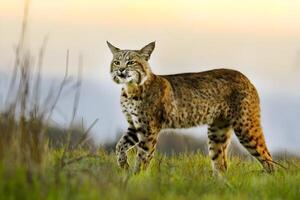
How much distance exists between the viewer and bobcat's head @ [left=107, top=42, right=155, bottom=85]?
34.8ft

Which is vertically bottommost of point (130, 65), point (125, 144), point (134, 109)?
point (125, 144)

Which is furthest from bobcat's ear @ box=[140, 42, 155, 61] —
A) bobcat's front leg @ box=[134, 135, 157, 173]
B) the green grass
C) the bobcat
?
the green grass

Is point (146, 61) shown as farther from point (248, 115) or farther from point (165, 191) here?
point (165, 191)

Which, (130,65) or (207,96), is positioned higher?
(130,65)

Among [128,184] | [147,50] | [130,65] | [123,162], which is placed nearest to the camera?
[128,184]

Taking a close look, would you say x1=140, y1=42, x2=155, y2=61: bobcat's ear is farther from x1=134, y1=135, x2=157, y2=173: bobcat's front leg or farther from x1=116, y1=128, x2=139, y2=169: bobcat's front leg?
x1=134, y1=135, x2=157, y2=173: bobcat's front leg

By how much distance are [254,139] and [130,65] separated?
2.16 metres

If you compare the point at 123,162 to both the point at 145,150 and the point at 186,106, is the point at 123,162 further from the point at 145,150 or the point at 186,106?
the point at 186,106

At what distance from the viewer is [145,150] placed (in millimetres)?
10289

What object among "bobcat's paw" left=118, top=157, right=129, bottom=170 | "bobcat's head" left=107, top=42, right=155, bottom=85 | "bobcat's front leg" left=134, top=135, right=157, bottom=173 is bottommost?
"bobcat's paw" left=118, top=157, right=129, bottom=170

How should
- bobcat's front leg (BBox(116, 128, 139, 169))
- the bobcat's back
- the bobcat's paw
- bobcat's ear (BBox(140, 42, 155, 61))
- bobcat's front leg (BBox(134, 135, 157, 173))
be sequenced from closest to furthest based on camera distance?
bobcat's front leg (BBox(134, 135, 157, 173)) < the bobcat's paw < bobcat's front leg (BBox(116, 128, 139, 169)) < bobcat's ear (BBox(140, 42, 155, 61)) < the bobcat's back

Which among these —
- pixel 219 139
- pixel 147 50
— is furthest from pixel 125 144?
pixel 219 139

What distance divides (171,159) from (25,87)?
14.9 feet

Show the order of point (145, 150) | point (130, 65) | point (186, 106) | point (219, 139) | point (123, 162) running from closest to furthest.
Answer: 1. point (145, 150)
2. point (123, 162)
3. point (130, 65)
4. point (186, 106)
5. point (219, 139)
